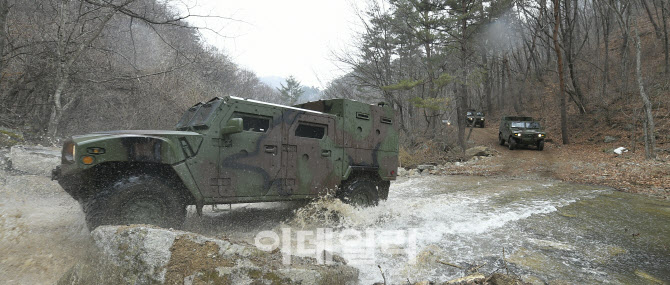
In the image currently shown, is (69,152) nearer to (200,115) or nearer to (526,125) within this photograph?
(200,115)

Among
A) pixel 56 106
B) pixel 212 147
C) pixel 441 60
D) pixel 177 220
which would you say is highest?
pixel 441 60

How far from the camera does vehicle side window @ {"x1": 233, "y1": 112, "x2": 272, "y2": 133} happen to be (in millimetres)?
4730

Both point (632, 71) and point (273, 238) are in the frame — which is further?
point (632, 71)

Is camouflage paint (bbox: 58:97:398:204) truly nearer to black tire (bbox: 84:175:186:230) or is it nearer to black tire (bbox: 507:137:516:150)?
black tire (bbox: 84:175:186:230)

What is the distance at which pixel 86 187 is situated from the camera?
373cm

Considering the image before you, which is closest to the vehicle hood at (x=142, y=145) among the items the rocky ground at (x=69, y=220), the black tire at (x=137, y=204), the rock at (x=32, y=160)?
the black tire at (x=137, y=204)

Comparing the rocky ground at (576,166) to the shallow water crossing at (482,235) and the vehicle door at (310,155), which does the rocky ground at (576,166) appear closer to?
the shallow water crossing at (482,235)

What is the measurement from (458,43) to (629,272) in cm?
1593

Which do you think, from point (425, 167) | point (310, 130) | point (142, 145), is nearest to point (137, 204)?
point (142, 145)

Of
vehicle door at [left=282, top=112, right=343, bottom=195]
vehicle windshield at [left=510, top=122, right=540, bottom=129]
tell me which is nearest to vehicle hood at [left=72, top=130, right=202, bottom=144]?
vehicle door at [left=282, top=112, right=343, bottom=195]

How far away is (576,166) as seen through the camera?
13156 mm

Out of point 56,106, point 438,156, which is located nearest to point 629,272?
point 56,106

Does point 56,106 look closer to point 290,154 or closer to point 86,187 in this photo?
point 86,187

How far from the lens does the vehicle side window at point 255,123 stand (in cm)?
473
